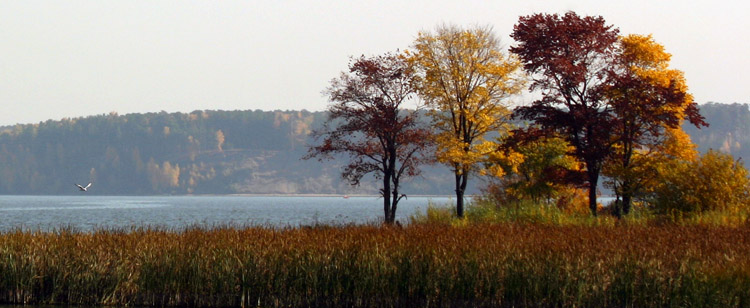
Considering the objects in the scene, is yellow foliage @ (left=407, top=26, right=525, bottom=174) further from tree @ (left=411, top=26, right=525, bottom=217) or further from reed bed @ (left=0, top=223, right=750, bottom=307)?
reed bed @ (left=0, top=223, right=750, bottom=307)

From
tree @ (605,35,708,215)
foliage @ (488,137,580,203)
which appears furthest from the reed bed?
foliage @ (488,137,580,203)

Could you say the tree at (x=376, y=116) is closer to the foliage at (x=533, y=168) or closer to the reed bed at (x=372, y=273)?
the foliage at (x=533, y=168)

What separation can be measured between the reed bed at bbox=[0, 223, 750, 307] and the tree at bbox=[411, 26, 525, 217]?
715 inches

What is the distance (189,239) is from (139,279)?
108 inches

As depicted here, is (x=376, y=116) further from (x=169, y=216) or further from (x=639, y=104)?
(x=169, y=216)

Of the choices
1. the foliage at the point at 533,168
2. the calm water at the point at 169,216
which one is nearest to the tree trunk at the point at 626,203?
the foliage at the point at 533,168

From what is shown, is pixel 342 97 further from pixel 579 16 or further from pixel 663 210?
pixel 663 210

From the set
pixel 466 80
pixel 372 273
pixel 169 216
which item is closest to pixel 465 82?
pixel 466 80

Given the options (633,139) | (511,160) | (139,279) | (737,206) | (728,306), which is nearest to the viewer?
(728,306)

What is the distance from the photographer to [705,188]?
33.2 metres

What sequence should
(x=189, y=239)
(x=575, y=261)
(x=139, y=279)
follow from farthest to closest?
(x=189, y=239) → (x=139, y=279) → (x=575, y=261)

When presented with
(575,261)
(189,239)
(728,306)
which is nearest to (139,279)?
(189,239)

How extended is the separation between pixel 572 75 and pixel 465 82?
22.3ft

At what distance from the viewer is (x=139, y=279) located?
2006 centimetres
